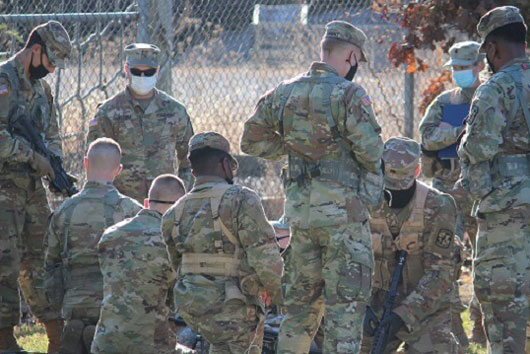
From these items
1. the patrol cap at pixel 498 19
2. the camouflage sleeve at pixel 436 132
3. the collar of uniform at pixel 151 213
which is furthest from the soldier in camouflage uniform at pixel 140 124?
the patrol cap at pixel 498 19

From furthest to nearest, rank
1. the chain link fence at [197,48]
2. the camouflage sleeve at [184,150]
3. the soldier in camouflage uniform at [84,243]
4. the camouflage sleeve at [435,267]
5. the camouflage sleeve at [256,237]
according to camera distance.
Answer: the chain link fence at [197,48], the camouflage sleeve at [184,150], the soldier in camouflage uniform at [84,243], the camouflage sleeve at [435,267], the camouflage sleeve at [256,237]

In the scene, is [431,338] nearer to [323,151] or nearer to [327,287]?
[327,287]

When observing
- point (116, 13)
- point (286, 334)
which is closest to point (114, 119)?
point (116, 13)

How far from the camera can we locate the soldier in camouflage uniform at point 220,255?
5.43m

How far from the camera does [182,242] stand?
548 centimetres

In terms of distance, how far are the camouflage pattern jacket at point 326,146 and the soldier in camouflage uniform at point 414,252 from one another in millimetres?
611

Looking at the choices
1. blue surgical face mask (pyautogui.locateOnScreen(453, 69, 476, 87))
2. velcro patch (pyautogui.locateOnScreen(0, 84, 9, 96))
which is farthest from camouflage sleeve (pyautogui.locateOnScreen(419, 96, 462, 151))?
velcro patch (pyautogui.locateOnScreen(0, 84, 9, 96))

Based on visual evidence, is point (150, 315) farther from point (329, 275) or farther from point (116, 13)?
point (116, 13)

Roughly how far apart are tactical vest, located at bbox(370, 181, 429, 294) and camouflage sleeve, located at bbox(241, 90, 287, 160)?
777 mm

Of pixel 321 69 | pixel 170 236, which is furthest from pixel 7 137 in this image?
pixel 321 69

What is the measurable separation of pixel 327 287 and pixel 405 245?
2.74 feet

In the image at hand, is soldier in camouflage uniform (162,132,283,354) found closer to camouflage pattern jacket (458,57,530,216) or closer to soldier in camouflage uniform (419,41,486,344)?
camouflage pattern jacket (458,57,530,216)

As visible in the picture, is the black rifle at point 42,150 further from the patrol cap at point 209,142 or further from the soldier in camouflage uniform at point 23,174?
the patrol cap at point 209,142

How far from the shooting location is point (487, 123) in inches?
226
